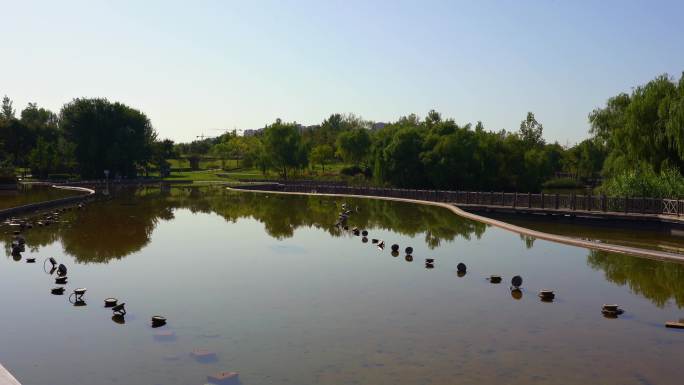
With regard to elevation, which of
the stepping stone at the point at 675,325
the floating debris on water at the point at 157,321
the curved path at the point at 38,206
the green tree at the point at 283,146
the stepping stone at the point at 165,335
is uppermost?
the green tree at the point at 283,146

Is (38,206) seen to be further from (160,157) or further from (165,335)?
(160,157)

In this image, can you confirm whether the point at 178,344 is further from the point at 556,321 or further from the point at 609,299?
the point at 609,299

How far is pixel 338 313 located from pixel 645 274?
15120mm

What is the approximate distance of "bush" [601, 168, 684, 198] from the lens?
1800 inches

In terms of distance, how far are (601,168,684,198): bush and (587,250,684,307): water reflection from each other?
59.1 feet

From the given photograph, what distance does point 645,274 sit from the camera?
26.7 metres

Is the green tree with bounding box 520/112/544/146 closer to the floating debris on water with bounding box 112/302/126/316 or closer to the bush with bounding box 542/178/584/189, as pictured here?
the bush with bounding box 542/178/584/189

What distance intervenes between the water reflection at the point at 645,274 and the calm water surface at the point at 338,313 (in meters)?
0.11

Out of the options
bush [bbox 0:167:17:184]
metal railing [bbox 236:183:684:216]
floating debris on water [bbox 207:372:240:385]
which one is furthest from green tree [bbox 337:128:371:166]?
floating debris on water [bbox 207:372:240:385]

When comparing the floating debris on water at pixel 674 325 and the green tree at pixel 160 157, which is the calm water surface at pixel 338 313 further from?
the green tree at pixel 160 157

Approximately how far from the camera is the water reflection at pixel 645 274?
76.5 feet

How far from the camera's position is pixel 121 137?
340 feet

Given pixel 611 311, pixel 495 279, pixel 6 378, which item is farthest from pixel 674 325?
pixel 6 378

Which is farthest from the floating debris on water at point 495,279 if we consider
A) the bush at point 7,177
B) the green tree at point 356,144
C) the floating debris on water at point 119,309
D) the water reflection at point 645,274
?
the green tree at point 356,144
